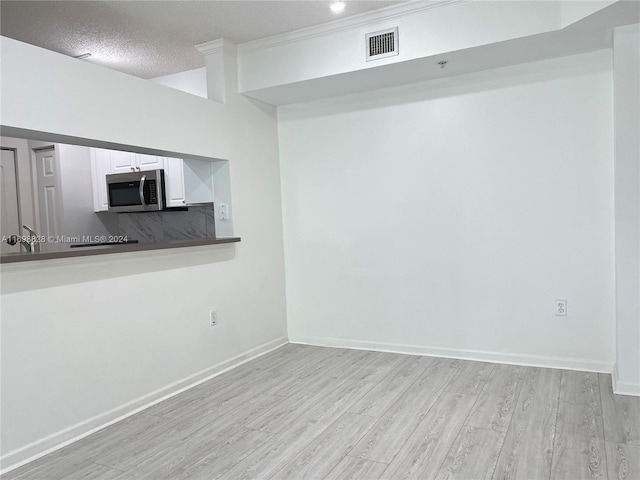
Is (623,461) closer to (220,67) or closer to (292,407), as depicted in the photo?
(292,407)

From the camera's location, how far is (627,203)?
2.88 meters

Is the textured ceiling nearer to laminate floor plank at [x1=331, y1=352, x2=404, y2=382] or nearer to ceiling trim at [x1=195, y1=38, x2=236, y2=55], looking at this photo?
ceiling trim at [x1=195, y1=38, x2=236, y2=55]

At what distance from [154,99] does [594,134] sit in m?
2.90

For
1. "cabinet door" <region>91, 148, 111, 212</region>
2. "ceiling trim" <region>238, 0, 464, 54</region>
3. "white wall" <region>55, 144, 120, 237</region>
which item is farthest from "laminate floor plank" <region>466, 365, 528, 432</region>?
"white wall" <region>55, 144, 120, 237</region>

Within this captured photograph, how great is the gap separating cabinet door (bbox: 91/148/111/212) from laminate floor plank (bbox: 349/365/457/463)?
3446 millimetres

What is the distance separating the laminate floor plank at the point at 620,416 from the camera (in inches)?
94.6

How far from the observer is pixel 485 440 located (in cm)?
244

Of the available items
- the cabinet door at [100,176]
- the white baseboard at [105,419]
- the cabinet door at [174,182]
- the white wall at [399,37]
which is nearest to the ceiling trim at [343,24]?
the white wall at [399,37]

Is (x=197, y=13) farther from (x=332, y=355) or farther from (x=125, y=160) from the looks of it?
(x=332, y=355)

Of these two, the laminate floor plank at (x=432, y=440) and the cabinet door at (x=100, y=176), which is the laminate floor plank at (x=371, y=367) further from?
the cabinet door at (x=100, y=176)

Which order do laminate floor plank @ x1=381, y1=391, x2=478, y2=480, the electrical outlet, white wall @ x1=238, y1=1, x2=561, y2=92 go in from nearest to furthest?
Answer: laminate floor plank @ x1=381, y1=391, x2=478, y2=480
white wall @ x1=238, y1=1, x2=561, y2=92
the electrical outlet

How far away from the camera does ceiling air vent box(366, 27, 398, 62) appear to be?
11.0 feet

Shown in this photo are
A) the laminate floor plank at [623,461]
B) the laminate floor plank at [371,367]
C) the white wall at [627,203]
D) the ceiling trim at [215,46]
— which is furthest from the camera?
the ceiling trim at [215,46]

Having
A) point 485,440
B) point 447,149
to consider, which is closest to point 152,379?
point 485,440
